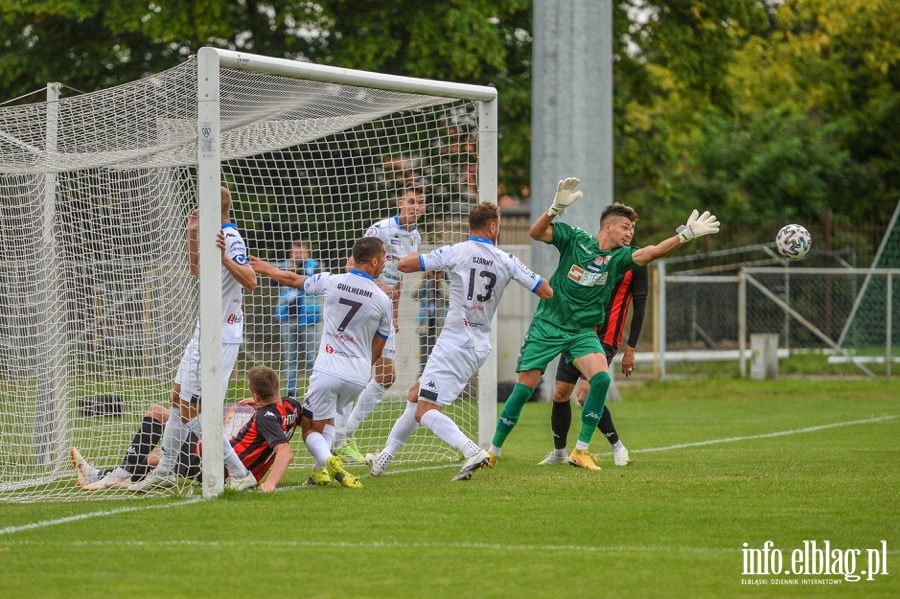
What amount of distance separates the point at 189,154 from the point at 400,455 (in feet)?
11.6

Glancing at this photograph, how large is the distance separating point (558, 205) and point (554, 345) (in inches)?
47.8

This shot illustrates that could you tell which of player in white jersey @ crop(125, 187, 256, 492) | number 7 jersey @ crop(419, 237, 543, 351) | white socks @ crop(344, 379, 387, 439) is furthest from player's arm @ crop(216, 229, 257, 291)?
white socks @ crop(344, 379, 387, 439)

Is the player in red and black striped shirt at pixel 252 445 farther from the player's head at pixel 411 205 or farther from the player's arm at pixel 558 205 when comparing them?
the player's head at pixel 411 205

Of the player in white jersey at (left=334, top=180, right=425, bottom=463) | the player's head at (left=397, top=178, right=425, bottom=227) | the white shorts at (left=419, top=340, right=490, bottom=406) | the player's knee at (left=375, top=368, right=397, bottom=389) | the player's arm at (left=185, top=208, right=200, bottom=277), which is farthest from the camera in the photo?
the player's head at (left=397, top=178, right=425, bottom=227)

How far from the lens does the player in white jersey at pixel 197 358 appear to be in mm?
8633

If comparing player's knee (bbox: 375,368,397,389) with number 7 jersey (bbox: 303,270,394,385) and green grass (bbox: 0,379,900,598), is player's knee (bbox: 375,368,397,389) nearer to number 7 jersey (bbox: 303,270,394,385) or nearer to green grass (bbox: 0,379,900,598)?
green grass (bbox: 0,379,900,598)

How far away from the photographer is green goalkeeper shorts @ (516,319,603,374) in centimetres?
1004

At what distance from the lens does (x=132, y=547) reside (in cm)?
662

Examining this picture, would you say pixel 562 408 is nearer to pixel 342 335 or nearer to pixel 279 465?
pixel 342 335

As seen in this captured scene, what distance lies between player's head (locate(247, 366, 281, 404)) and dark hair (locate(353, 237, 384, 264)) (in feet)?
3.52

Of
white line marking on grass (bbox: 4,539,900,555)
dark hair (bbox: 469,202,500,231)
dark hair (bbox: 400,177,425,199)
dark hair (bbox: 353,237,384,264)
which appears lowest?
white line marking on grass (bbox: 4,539,900,555)

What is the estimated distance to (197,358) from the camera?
8891mm

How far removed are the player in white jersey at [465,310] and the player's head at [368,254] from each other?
1.47 feet

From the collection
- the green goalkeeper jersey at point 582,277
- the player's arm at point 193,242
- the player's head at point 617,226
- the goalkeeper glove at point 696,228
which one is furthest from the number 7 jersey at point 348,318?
the goalkeeper glove at point 696,228
